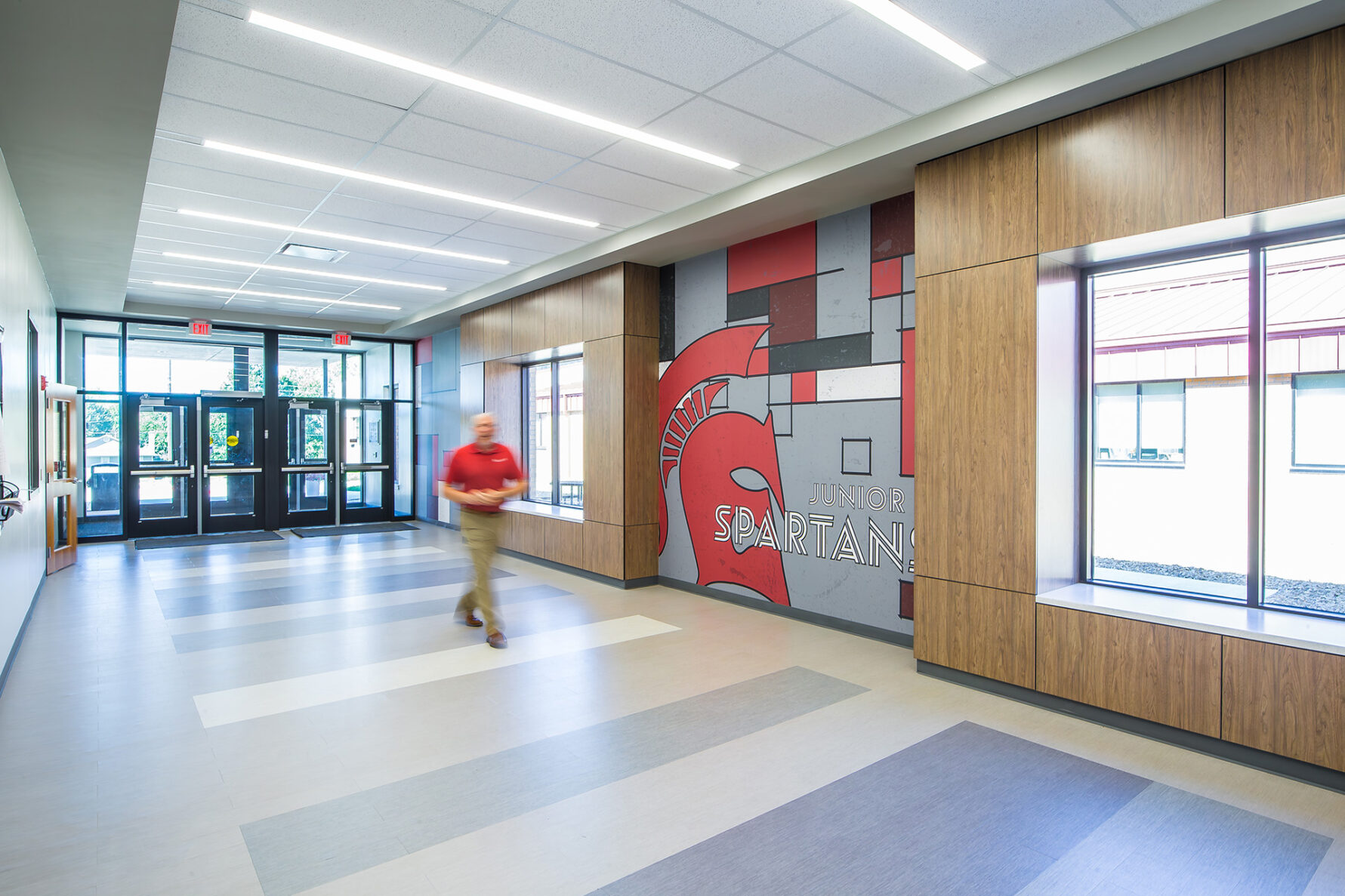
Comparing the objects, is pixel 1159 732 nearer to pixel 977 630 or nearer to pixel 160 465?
pixel 977 630

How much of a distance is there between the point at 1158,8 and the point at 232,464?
12.5 m

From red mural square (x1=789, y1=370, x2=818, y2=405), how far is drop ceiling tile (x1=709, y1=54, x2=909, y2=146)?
192 cm

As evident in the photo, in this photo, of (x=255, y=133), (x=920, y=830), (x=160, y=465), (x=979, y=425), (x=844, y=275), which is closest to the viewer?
(x=920, y=830)

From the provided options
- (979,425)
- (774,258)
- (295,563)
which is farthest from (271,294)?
(979,425)

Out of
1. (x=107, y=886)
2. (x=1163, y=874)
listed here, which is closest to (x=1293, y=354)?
(x=1163, y=874)

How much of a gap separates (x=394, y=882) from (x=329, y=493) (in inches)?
437

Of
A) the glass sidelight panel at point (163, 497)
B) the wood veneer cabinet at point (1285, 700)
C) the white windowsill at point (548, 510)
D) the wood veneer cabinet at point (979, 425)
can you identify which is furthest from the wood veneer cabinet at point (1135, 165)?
the glass sidelight panel at point (163, 497)

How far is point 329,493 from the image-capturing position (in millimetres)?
12336

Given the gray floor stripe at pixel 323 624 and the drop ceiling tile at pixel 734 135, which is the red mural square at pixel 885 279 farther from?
the gray floor stripe at pixel 323 624

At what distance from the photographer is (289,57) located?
3.55 meters

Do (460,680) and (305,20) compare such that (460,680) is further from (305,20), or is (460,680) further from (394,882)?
(305,20)

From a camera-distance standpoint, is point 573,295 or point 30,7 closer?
point 30,7

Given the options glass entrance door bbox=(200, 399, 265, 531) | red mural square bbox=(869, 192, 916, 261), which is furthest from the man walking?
glass entrance door bbox=(200, 399, 265, 531)

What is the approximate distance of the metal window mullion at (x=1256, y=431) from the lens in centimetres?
371
